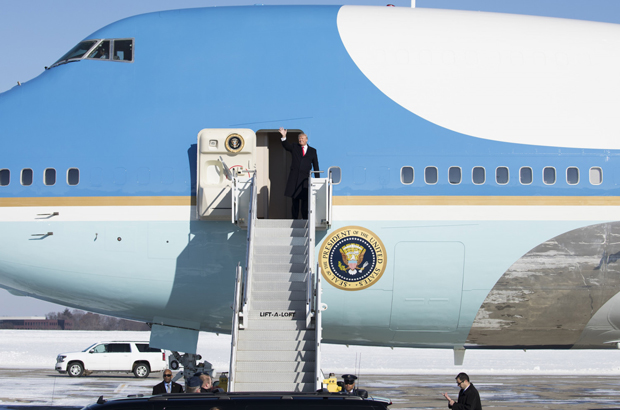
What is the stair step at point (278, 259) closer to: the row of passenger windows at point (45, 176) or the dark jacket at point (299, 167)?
the dark jacket at point (299, 167)

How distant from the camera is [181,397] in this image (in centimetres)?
695

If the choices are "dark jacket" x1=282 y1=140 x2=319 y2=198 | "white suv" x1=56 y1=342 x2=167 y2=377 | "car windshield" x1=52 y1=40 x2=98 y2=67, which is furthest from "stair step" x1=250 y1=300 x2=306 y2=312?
"white suv" x1=56 y1=342 x2=167 y2=377

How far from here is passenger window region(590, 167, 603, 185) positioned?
1123 cm

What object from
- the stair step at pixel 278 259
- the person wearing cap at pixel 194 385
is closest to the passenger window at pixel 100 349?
the stair step at pixel 278 259

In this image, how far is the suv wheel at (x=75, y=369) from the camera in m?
30.3

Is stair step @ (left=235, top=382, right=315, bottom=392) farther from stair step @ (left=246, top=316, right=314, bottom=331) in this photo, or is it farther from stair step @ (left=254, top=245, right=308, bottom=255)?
stair step @ (left=254, top=245, right=308, bottom=255)

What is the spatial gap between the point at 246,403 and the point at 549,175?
23.0 ft

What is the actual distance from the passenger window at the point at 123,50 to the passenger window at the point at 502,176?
6866 millimetres

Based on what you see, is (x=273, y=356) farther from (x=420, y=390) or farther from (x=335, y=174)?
(x=420, y=390)

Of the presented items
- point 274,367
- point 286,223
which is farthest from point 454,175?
point 274,367

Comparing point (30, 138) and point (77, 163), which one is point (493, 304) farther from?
point (30, 138)

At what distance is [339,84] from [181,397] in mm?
6473

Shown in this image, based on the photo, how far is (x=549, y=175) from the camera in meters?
11.1

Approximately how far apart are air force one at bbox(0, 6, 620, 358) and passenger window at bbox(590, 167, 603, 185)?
0.02 metres
